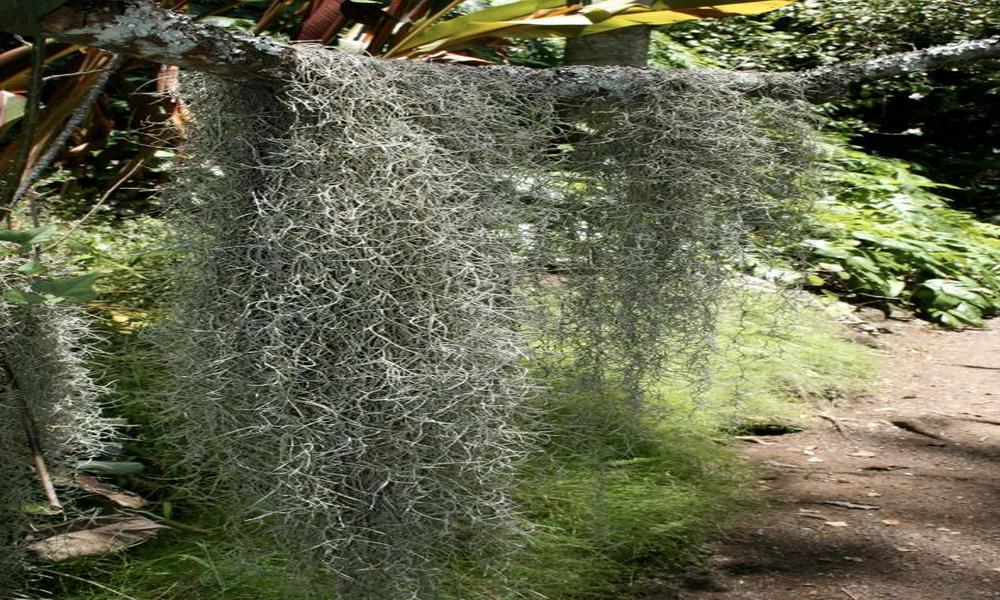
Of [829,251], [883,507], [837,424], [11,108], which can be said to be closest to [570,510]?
[883,507]

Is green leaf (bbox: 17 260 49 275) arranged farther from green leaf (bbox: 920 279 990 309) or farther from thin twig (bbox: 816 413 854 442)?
green leaf (bbox: 920 279 990 309)

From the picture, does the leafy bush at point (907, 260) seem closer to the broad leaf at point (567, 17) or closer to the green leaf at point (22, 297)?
the broad leaf at point (567, 17)

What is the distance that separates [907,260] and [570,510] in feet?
12.0

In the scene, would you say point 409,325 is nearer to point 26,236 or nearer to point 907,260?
point 26,236

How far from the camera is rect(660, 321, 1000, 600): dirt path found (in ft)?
8.25

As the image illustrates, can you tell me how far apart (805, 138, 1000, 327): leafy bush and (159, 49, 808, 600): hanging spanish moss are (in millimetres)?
3218

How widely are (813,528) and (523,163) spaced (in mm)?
1399

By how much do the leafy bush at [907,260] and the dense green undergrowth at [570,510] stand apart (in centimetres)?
191

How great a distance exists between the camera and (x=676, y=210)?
8.06 ft

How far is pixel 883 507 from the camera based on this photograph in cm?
301

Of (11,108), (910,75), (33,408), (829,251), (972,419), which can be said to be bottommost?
(972,419)

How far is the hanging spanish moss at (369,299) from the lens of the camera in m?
1.90

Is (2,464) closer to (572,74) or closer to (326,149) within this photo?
(326,149)

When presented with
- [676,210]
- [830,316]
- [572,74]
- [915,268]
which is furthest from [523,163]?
[915,268]
